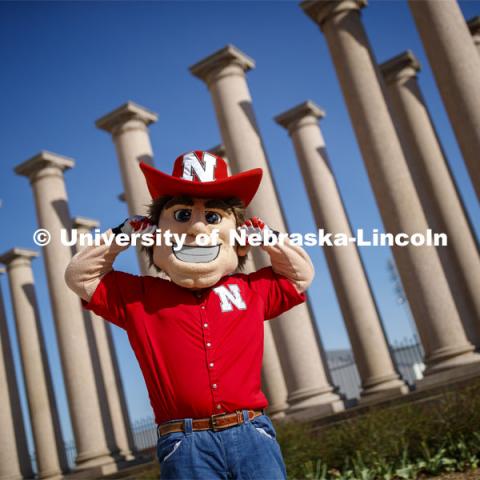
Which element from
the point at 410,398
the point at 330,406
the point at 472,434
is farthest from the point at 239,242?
the point at 330,406

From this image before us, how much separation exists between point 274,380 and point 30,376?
71.1 ft

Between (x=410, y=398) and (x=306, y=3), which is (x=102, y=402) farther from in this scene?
(x=306, y=3)

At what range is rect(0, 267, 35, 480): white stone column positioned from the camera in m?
39.7

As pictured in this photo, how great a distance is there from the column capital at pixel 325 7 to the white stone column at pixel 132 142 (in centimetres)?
1102

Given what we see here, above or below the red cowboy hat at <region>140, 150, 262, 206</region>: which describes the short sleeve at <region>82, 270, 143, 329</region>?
below

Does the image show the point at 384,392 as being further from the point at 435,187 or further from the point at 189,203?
the point at 189,203

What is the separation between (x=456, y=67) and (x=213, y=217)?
1801 cm

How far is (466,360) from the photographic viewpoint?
21500mm

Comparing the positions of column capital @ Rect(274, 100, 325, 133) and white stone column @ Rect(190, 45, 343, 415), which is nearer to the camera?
white stone column @ Rect(190, 45, 343, 415)

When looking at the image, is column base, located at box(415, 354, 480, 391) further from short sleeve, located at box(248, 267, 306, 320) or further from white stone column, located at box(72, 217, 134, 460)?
white stone column, located at box(72, 217, 134, 460)

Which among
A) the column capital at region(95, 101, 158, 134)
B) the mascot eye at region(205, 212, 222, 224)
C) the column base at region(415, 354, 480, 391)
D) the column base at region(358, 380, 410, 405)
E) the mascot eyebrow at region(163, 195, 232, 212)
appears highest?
the column capital at region(95, 101, 158, 134)

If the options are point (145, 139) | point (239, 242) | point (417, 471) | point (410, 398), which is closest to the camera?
point (239, 242)

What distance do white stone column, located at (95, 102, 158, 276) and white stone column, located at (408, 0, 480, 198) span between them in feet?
53.1

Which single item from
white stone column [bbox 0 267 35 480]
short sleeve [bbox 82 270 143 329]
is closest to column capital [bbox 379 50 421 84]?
short sleeve [bbox 82 270 143 329]
